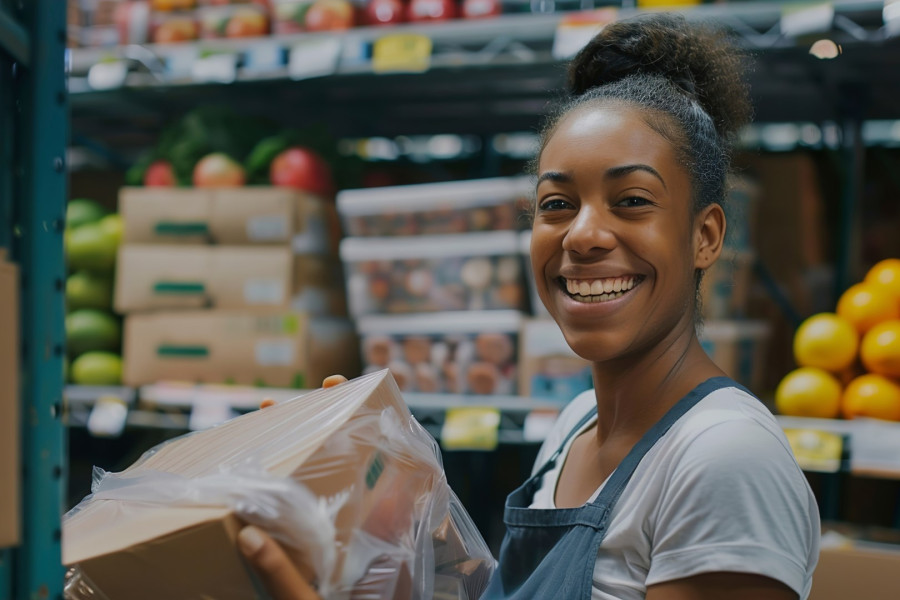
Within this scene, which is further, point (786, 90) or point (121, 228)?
point (121, 228)

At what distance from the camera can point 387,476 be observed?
2.87 feet

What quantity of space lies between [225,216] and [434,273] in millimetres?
568

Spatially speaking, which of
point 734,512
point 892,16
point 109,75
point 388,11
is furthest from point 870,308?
point 109,75

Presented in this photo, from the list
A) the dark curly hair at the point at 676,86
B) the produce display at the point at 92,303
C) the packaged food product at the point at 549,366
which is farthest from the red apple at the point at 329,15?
the dark curly hair at the point at 676,86

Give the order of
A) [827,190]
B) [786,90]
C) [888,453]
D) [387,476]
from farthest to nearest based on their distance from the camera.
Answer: [827,190], [786,90], [888,453], [387,476]

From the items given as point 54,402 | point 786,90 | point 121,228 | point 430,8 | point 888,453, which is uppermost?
point 430,8

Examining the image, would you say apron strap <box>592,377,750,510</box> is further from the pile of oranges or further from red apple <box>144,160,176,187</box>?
red apple <box>144,160,176,187</box>

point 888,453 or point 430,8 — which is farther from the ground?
point 430,8

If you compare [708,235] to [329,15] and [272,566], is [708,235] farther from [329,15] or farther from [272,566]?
[329,15]

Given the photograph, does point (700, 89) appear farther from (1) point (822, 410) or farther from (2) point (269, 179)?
(2) point (269, 179)

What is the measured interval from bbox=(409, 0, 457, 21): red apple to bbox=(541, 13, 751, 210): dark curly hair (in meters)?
1.01

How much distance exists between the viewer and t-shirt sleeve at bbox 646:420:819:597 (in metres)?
0.79

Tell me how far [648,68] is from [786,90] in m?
1.16

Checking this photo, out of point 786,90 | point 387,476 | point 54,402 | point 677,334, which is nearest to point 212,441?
point 387,476
